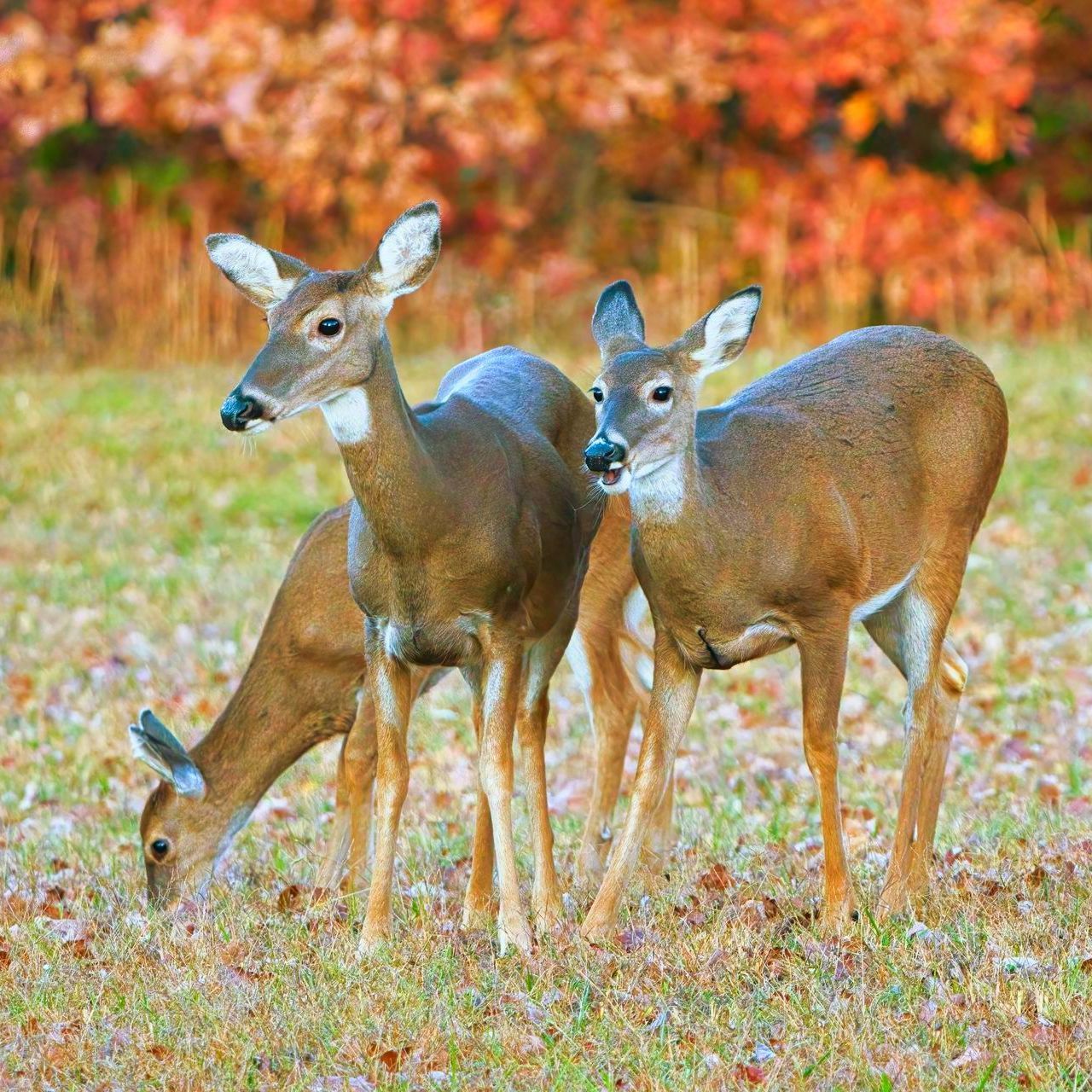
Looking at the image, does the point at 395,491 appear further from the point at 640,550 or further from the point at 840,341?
the point at 840,341

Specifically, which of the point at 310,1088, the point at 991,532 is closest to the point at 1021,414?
the point at 991,532

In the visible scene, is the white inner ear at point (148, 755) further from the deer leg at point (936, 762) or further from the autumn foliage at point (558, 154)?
the autumn foliage at point (558, 154)

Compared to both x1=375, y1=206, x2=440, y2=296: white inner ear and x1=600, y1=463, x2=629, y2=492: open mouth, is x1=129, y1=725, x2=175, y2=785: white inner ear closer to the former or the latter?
x1=375, y1=206, x2=440, y2=296: white inner ear

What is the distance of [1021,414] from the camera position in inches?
599

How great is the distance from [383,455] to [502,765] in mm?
1028

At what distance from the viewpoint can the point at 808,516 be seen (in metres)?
5.85

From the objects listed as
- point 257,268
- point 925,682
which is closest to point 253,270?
point 257,268

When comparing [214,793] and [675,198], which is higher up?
[214,793]

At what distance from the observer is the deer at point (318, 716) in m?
6.99

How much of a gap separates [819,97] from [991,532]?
9.06 meters

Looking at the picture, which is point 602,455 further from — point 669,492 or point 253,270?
point 253,270

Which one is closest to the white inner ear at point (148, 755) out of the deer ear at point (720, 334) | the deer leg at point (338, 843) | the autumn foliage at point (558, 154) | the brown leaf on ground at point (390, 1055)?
the deer leg at point (338, 843)

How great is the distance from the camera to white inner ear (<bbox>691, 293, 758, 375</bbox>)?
573 cm

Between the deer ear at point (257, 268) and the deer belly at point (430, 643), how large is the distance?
1.02 meters
